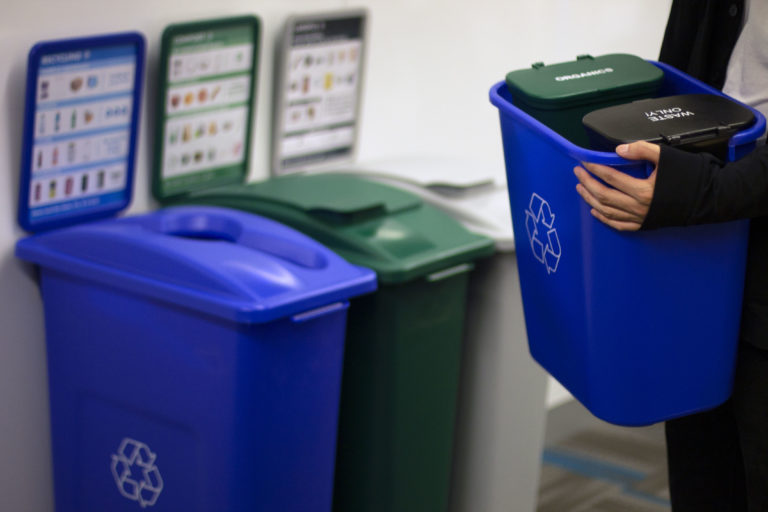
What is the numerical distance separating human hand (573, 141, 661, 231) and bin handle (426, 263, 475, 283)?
78 centimetres

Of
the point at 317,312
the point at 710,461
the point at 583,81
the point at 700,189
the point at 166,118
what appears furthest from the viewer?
the point at 166,118

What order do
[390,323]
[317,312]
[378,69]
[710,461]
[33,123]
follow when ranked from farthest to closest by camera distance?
[378,69]
[390,323]
[33,123]
[317,312]
[710,461]

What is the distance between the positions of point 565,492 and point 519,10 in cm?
156

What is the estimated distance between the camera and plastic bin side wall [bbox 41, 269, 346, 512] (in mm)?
2215

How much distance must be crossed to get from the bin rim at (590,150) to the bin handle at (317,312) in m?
0.57

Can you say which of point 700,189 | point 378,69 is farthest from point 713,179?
point 378,69

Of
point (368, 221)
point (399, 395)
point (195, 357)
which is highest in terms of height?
point (368, 221)

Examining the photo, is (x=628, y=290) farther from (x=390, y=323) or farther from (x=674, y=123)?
(x=390, y=323)

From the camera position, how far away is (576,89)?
6.24 ft

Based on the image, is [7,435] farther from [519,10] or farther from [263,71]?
[519,10]

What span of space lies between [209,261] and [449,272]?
62 centimetres

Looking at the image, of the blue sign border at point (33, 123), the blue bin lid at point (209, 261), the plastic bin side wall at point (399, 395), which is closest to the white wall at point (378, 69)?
the blue sign border at point (33, 123)

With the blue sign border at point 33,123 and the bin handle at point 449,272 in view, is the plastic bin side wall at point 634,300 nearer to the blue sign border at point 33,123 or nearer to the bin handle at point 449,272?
the bin handle at point 449,272

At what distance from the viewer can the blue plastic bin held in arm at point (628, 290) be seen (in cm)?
181
